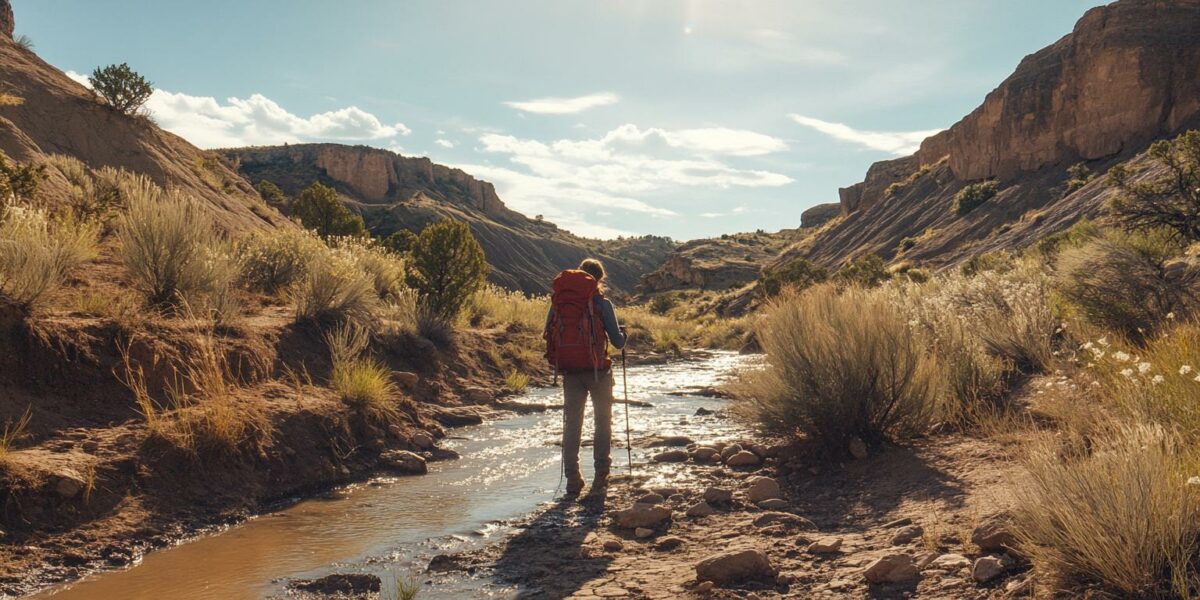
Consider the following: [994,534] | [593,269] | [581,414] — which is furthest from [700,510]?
[593,269]

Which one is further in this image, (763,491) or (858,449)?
(858,449)

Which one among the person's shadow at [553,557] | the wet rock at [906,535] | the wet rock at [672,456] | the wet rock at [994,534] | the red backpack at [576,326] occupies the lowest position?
the wet rock at [672,456]

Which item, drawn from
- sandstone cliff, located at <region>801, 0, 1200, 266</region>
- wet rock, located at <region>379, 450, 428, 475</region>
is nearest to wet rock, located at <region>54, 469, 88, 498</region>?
wet rock, located at <region>379, 450, 428, 475</region>

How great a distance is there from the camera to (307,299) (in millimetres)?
11289

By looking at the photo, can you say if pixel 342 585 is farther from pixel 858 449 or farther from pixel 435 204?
pixel 435 204

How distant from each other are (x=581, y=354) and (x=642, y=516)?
1797 millimetres

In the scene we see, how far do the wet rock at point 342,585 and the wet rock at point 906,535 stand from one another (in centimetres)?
337

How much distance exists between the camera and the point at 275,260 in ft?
44.2

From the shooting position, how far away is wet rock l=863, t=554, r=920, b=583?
4168 mm

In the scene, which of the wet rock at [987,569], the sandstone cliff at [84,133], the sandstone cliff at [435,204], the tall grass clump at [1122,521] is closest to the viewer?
the tall grass clump at [1122,521]

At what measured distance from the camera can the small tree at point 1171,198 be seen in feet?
37.6

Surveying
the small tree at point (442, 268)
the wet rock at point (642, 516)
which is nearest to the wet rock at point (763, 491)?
the wet rock at point (642, 516)

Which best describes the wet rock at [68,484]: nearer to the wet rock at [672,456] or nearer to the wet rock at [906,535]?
the wet rock at [672,456]

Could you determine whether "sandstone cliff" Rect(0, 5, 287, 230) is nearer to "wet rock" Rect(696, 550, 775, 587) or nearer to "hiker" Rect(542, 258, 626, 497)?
"hiker" Rect(542, 258, 626, 497)
